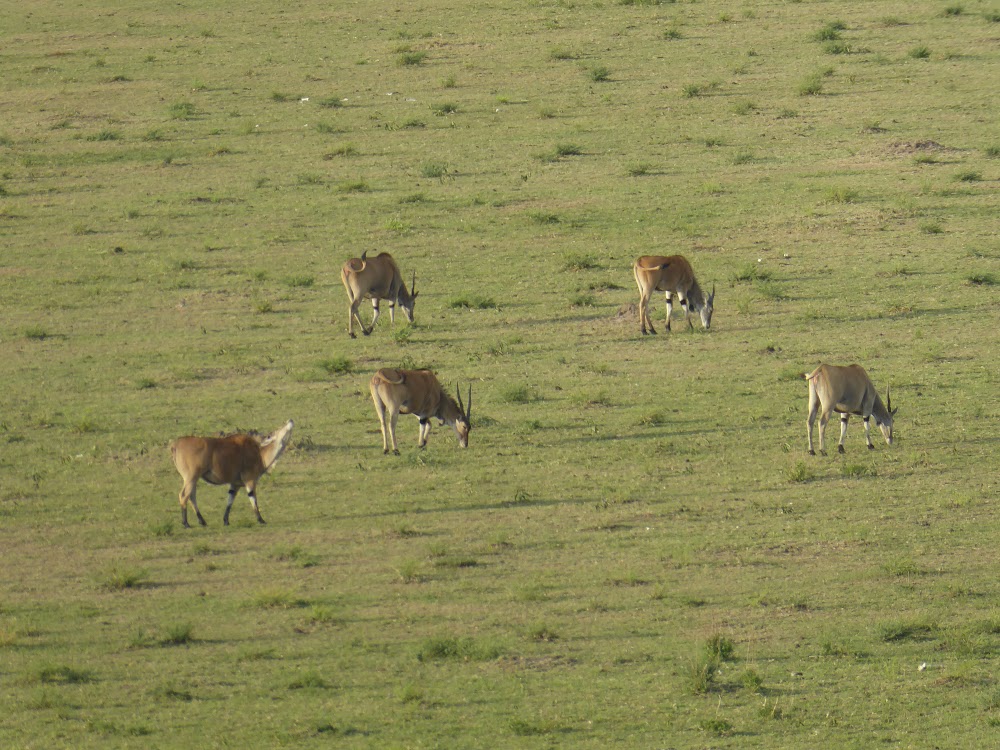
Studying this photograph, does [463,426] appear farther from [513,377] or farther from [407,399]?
[513,377]

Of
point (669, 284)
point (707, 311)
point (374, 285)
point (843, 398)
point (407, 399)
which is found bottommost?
A: point (843, 398)

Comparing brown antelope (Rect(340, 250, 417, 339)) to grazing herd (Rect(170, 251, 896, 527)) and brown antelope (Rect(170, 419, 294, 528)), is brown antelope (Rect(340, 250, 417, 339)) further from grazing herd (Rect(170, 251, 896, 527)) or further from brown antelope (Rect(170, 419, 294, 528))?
brown antelope (Rect(170, 419, 294, 528))

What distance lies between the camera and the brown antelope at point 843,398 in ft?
72.6

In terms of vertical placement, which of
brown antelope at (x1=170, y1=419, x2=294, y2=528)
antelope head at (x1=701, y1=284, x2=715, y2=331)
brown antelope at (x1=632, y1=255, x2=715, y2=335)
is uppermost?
brown antelope at (x1=632, y1=255, x2=715, y2=335)

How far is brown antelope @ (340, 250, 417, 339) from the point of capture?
27984 mm

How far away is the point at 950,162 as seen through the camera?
37094mm

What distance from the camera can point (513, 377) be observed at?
26328 millimetres

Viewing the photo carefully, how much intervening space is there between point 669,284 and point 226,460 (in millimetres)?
10183

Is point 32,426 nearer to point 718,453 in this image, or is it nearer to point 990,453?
point 718,453

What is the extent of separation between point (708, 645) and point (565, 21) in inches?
1396

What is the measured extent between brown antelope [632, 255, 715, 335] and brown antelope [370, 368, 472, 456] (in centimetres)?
525

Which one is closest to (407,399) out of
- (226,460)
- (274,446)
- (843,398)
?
(274,446)

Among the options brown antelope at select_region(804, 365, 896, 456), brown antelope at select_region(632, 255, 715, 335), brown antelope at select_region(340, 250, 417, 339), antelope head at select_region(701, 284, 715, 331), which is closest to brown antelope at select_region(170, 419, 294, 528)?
brown antelope at select_region(804, 365, 896, 456)

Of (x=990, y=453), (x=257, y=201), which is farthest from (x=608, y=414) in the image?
(x=257, y=201)
